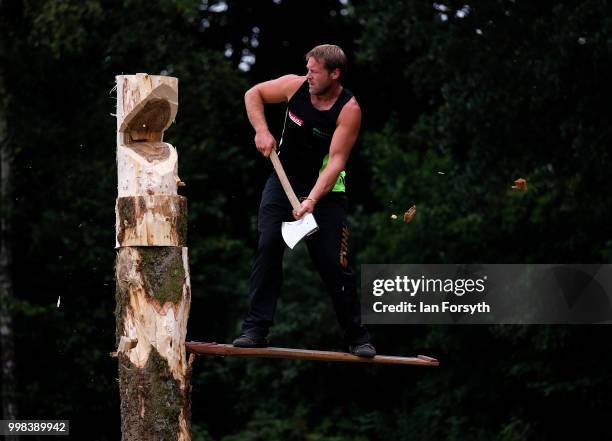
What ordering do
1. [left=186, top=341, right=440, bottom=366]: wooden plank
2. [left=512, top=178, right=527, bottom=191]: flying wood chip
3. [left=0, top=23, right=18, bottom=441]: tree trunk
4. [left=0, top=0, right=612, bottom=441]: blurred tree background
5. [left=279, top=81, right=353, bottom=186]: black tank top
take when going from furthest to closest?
1. [left=0, top=23, right=18, bottom=441]: tree trunk
2. [left=0, top=0, right=612, bottom=441]: blurred tree background
3. [left=512, top=178, right=527, bottom=191]: flying wood chip
4. [left=279, top=81, right=353, bottom=186]: black tank top
5. [left=186, top=341, right=440, bottom=366]: wooden plank

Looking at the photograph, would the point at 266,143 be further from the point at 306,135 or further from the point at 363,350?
the point at 363,350

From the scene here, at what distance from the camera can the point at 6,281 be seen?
17094 millimetres

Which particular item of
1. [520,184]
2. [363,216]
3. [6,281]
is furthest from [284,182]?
[363,216]

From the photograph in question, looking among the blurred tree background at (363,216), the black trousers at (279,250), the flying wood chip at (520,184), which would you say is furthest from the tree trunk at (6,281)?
the black trousers at (279,250)

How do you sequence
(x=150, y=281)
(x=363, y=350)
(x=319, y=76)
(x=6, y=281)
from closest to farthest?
(x=150, y=281) → (x=319, y=76) → (x=363, y=350) → (x=6, y=281)

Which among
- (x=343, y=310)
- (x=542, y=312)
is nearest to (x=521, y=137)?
(x=542, y=312)

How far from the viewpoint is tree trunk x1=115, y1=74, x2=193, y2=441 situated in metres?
6.40

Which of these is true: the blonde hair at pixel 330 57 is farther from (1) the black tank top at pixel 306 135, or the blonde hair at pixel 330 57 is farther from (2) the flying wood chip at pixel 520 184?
(2) the flying wood chip at pixel 520 184

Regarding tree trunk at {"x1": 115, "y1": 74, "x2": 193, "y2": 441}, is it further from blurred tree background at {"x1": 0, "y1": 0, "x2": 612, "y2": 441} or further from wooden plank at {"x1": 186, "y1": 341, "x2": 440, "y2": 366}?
blurred tree background at {"x1": 0, "y1": 0, "x2": 612, "y2": 441}

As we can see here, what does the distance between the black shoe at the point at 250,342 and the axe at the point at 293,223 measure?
572 millimetres

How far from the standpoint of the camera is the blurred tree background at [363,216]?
15.3 meters

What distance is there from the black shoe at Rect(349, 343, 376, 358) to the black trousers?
0.30m

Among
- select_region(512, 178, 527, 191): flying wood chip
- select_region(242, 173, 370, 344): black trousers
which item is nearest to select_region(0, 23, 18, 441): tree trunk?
select_region(512, 178, 527, 191): flying wood chip

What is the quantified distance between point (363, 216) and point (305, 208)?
11857 millimetres
